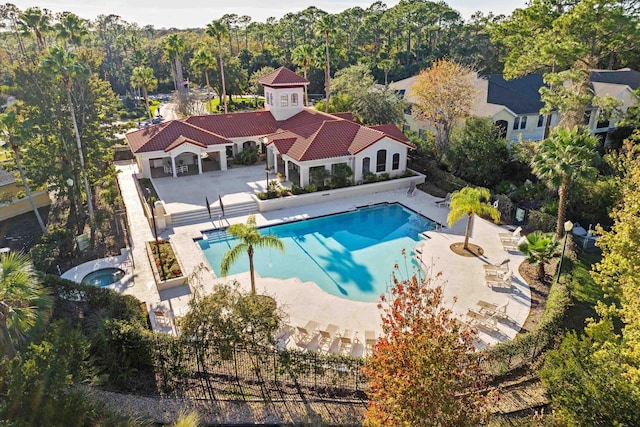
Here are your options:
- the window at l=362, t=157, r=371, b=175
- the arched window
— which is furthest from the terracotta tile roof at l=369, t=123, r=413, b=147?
the window at l=362, t=157, r=371, b=175

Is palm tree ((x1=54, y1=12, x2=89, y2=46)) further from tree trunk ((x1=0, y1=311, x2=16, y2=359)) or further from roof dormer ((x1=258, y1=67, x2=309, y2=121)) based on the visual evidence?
tree trunk ((x1=0, y1=311, x2=16, y2=359))

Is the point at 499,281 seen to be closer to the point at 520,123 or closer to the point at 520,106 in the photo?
the point at 520,123

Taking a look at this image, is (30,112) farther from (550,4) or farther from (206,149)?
(550,4)

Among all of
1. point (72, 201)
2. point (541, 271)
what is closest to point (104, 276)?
point (72, 201)

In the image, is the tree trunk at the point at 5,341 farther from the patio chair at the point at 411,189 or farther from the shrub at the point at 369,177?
the patio chair at the point at 411,189

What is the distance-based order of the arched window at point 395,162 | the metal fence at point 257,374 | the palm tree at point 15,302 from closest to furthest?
1. the palm tree at point 15,302
2. the metal fence at point 257,374
3. the arched window at point 395,162

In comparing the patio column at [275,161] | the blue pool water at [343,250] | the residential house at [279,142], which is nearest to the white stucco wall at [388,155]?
the residential house at [279,142]

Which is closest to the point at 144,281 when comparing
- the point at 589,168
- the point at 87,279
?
the point at 87,279
